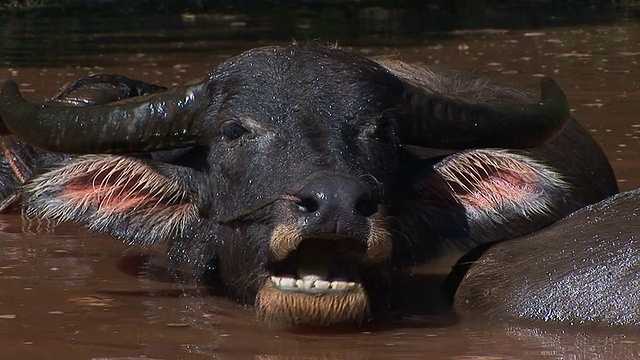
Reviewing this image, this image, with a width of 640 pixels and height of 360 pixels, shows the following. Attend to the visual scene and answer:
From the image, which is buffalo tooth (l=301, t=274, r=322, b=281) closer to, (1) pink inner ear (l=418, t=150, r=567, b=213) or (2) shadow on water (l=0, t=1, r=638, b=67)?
(1) pink inner ear (l=418, t=150, r=567, b=213)

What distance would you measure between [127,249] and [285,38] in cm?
1121

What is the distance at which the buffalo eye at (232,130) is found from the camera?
589 centimetres

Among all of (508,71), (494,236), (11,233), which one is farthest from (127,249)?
(508,71)

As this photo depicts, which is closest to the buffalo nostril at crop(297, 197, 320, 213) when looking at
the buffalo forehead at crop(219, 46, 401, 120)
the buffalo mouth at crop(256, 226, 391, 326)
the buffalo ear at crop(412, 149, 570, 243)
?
the buffalo mouth at crop(256, 226, 391, 326)

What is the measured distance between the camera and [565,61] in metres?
15.4

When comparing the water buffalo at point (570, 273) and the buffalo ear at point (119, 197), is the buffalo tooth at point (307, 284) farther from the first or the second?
the buffalo ear at point (119, 197)

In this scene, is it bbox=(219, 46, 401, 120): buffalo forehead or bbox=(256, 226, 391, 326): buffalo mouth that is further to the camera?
bbox=(219, 46, 401, 120): buffalo forehead

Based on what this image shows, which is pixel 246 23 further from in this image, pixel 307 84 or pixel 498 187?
pixel 307 84

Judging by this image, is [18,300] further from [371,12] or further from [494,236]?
[371,12]

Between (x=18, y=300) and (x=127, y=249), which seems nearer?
(x=18, y=300)

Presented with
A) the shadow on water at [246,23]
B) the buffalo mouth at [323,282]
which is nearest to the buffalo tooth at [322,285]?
the buffalo mouth at [323,282]

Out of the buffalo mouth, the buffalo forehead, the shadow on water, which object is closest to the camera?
the buffalo mouth

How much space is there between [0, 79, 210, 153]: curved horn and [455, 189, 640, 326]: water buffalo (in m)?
1.31

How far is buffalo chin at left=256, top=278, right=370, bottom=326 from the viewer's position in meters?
5.28
